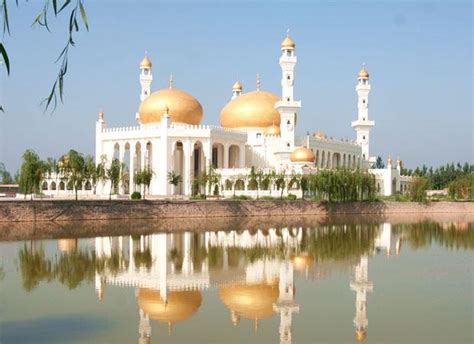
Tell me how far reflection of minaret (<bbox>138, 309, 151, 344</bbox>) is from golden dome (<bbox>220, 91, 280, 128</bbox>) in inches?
1491

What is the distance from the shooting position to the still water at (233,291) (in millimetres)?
9055

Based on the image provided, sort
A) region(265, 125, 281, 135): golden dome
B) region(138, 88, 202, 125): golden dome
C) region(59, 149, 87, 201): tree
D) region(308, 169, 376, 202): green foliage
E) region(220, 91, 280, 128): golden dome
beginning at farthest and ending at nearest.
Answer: region(220, 91, 280, 128): golden dome < region(265, 125, 281, 135): golden dome < region(138, 88, 202, 125): golden dome < region(308, 169, 376, 202): green foliage < region(59, 149, 87, 201): tree

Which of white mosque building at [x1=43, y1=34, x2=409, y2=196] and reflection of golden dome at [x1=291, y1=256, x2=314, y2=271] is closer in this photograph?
reflection of golden dome at [x1=291, y1=256, x2=314, y2=271]

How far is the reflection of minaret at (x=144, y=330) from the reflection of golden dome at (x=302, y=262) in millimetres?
5854

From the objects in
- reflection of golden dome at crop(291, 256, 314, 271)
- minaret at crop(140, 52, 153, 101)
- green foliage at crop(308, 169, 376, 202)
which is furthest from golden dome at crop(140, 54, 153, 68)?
reflection of golden dome at crop(291, 256, 314, 271)

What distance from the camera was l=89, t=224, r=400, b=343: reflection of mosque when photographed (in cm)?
1045

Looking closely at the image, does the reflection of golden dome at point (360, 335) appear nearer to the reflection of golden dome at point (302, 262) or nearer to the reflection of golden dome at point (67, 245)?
the reflection of golden dome at point (302, 262)

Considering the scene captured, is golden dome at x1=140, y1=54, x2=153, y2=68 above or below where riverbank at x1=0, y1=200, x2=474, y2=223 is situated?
above

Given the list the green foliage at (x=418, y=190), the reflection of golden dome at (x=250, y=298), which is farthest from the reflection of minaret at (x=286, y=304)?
the green foliage at (x=418, y=190)

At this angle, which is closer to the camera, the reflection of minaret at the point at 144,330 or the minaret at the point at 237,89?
the reflection of minaret at the point at 144,330

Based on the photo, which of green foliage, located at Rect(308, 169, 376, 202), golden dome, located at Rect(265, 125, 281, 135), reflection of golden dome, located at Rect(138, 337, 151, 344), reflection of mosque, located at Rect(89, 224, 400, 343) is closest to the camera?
reflection of golden dome, located at Rect(138, 337, 151, 344)

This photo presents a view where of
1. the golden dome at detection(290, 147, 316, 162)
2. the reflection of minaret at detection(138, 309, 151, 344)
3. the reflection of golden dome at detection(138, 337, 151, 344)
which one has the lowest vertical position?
the reflection of golden dome at detection(138, 337, 151, 344)

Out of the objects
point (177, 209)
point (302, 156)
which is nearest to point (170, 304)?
point (177, 209)

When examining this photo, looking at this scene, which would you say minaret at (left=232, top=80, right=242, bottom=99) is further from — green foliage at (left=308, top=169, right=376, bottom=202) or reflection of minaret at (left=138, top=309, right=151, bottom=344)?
reflection of minaret at (left=138, top=309, right=151, bottom=344)
